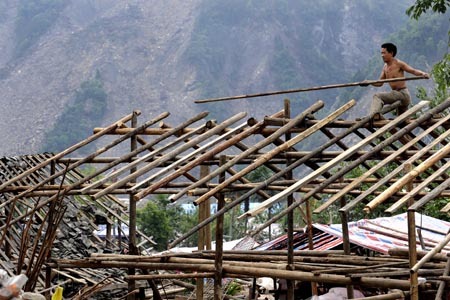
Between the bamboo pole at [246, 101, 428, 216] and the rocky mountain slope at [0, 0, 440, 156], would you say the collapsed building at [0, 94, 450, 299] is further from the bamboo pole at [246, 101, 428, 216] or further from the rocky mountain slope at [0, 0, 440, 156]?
the rocky mountain slope at [0, 0, 440, 156]

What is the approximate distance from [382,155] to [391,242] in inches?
119

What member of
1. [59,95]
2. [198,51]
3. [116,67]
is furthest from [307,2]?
[59,95]

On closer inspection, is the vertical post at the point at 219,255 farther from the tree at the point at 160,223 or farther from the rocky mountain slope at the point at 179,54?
the rocky mountain slope at the point at 179,54

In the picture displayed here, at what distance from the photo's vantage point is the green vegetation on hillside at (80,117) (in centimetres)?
7681

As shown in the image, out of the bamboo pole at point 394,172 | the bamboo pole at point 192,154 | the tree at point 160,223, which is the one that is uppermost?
the tree at point 160,223

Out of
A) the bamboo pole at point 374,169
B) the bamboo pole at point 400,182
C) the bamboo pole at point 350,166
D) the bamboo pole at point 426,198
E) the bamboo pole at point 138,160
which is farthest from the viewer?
the bamboo pole at point 138,160

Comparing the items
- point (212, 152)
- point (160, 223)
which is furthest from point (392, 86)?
point (160, 223)

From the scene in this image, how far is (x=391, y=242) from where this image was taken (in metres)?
12.6

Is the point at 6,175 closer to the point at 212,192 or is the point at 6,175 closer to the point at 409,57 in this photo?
the point at 212,192

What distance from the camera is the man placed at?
10516 millimetres

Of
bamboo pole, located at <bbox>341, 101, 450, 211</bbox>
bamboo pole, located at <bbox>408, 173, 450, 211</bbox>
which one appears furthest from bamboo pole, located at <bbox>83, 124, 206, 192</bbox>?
bamboo pole, located at <bbox>408, 173, 450, 211</bbox>

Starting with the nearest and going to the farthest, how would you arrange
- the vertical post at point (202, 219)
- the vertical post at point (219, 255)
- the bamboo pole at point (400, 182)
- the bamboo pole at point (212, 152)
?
1. the bamboo pole at point (400, 182)
2. the vertical post at point (219, 255)
3. the bamboo pole at point (212, 152)
4. the vertical post at point (202, 219)

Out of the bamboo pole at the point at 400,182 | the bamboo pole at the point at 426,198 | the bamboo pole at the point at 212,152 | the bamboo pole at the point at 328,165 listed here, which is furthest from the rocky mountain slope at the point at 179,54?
the bamboo pole at the point at 426,198

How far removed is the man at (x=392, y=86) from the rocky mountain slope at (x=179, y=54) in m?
67.6
